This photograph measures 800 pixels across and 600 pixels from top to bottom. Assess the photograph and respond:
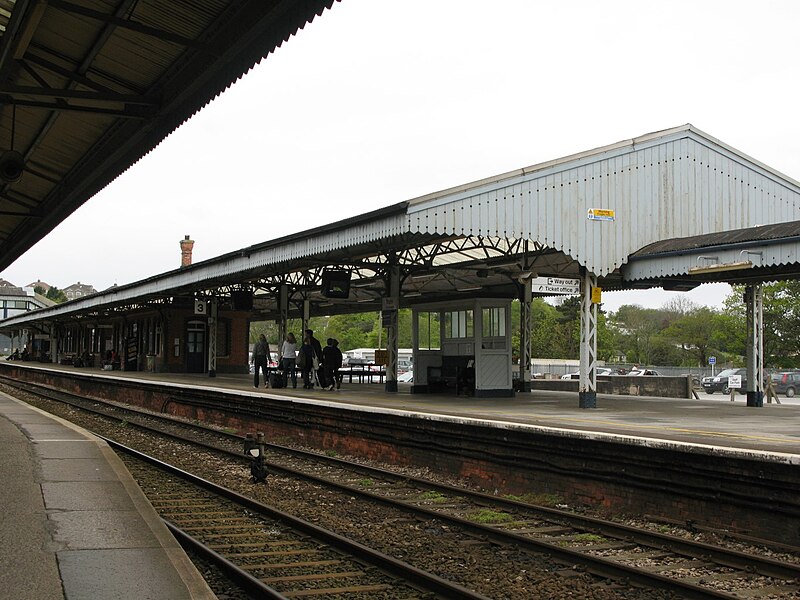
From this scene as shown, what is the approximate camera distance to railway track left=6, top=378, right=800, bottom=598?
21.0ft

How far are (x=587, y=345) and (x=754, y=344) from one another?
4.33m

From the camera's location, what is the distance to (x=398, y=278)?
834 inches

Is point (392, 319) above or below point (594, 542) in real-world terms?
above

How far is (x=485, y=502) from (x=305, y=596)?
4242 mm

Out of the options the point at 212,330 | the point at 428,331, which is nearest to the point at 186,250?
the point at 212,330

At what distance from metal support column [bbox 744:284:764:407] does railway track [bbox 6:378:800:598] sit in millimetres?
10140

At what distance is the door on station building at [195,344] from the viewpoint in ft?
131

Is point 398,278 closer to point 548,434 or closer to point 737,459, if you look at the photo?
point 548,434

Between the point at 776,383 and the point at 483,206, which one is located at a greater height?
the point at 483,206

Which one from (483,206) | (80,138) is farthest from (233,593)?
(483,206)

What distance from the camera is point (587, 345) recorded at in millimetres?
16703

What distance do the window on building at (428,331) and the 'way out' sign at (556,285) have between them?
462 centimetres

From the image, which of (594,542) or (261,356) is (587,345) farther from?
(261,356)

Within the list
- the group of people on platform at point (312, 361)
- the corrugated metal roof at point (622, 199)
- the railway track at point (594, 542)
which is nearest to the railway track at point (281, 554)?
the railway track at point (594, 542)
